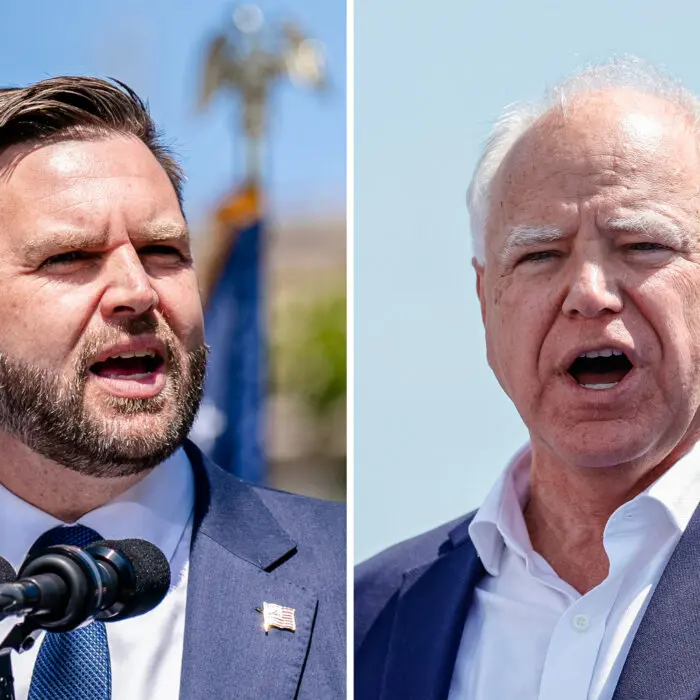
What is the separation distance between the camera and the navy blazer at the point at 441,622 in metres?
2.22

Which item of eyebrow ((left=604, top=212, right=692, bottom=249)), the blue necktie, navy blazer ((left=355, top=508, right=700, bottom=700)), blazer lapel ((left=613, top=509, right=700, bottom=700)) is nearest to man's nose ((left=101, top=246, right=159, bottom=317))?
the blue necktie

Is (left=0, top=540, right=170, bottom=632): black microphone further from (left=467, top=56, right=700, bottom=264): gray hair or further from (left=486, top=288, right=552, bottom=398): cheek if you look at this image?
(left=467, top=56, right=700, bottom=264): gray hair

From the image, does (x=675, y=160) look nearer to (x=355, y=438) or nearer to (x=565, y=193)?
(x=565, y=193)

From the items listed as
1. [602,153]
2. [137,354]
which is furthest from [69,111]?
[602,153]

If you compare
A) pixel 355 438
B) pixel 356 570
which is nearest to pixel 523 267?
pixel 355 438

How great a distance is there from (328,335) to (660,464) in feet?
7.96

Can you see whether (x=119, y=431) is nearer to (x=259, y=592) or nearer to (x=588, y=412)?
(x=259, y=592)

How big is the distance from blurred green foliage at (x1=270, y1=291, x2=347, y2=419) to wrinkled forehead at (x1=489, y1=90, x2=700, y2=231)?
107cm

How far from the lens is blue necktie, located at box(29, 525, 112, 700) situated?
102 inches

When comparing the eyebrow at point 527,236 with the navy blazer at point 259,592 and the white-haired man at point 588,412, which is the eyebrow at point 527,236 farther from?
the navy blazer at point 259,592

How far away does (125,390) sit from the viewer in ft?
8.89

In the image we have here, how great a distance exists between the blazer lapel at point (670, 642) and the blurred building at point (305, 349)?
1.02 m

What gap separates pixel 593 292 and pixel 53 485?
134 centimetres

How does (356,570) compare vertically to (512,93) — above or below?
below
